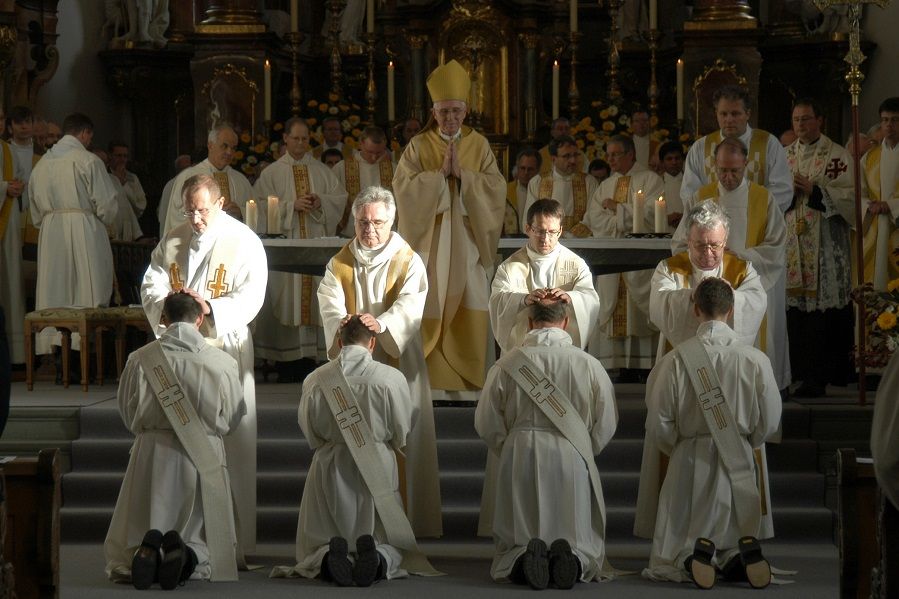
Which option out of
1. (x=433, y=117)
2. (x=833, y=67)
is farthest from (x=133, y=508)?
(x=833, y=67)

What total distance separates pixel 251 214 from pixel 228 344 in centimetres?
232

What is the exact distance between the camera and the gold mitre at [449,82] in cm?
845

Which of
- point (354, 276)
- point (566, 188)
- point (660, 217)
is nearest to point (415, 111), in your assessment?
point (566, 188)

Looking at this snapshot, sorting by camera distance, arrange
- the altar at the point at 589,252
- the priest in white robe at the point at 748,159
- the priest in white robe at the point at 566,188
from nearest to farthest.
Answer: the priest in white robe at the point at 748,159, the altar at the point at 589,252, the priest in white robe at the point at 566,188

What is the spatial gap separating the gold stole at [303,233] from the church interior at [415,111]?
0.61m

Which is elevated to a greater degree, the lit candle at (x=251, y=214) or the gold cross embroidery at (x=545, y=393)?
the lit candle at (x=251, y=214)

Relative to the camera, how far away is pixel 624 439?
8445 mm

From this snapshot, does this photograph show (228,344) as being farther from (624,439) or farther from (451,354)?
(624,439)

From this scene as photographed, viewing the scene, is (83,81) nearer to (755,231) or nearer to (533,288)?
(533,288)

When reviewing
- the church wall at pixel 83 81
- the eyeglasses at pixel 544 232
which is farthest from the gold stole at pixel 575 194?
the church wall at pixel 83 81

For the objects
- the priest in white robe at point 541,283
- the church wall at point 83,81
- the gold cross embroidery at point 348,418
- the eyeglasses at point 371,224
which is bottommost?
the gold cross embroidery at point 348,418

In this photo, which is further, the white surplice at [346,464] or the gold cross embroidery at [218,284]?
the gold cross embroidery at [218,284]

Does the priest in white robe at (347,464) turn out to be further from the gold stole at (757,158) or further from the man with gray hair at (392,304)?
the gold stole at (757,158)

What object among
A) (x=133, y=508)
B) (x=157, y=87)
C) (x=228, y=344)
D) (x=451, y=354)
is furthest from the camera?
(x=157, y=87)
